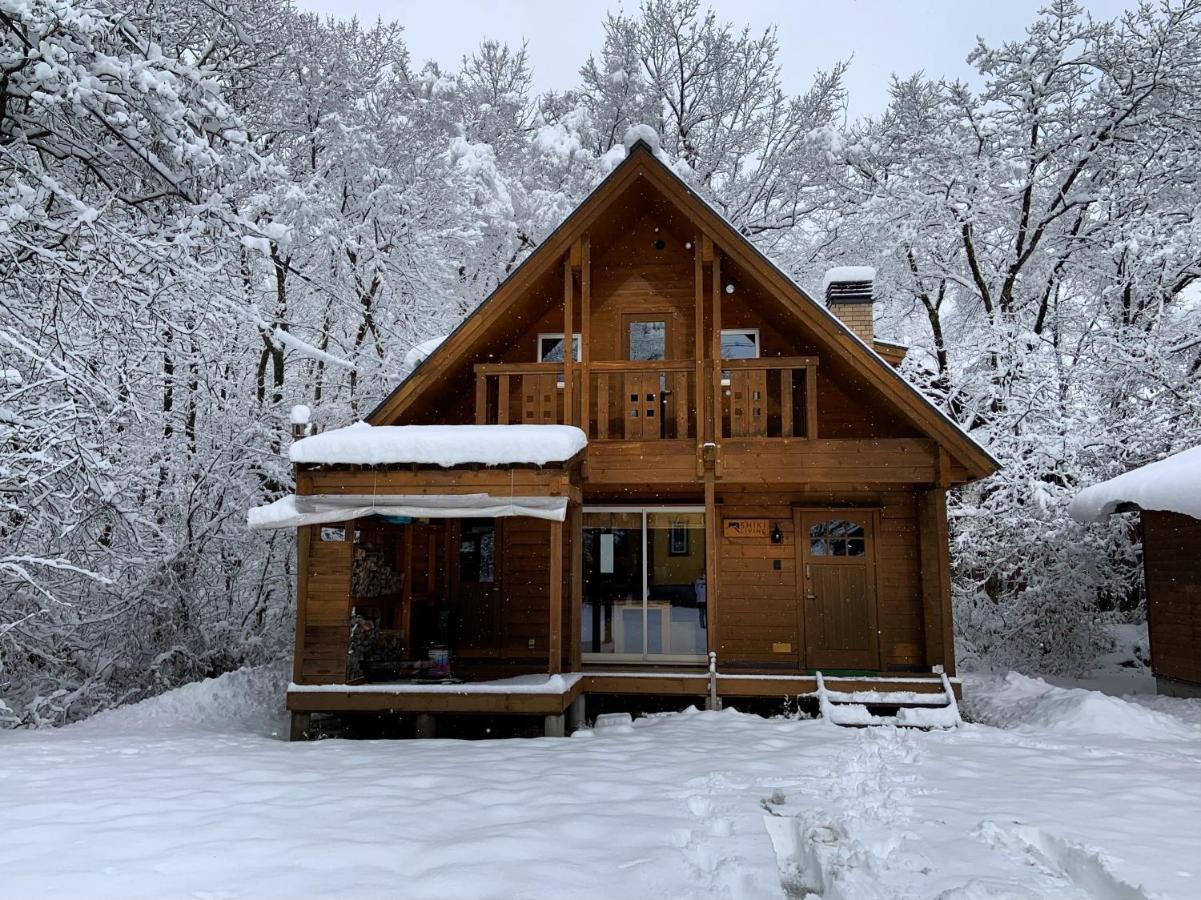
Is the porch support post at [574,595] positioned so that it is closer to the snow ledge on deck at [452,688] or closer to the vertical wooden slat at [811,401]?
the snow ledge on deck at [452,688]

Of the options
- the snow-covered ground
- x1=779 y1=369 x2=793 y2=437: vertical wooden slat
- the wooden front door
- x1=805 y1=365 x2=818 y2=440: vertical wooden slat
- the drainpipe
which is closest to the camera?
the snow-covered ground

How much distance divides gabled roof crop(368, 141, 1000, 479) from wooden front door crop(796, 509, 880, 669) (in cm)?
198

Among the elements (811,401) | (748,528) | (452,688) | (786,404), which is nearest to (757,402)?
(786,404)

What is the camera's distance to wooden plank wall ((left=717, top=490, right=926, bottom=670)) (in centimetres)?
1134

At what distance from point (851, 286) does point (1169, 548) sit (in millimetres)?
5553

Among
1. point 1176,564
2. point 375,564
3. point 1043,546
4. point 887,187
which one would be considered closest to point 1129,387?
point 1043,546

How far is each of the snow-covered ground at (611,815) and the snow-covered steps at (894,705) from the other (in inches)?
22.9

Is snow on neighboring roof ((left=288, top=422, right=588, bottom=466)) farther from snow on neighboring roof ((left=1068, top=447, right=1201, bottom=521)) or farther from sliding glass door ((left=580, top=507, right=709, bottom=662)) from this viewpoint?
snow on neighboring roof ((left=1068, top=447, right=1201, bottom=521))

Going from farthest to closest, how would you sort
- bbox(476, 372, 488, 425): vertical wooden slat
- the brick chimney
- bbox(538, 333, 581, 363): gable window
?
the brick chimney < bbox(538, 333, 581, 363): gable window < bbox(476, 372, 488, 425): vertical wooden slat

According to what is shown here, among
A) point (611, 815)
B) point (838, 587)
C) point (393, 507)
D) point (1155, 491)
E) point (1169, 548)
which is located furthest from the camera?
point (838, 587)

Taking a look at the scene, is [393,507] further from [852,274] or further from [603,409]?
[852,274]

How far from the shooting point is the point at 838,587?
11.5 m

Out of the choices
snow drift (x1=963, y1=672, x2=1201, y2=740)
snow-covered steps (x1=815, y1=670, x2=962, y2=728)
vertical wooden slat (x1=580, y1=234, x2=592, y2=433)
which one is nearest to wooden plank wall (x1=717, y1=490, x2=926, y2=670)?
snow drift (x1=963, y1=672, x2=1201, y2=740)

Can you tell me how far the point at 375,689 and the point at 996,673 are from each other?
9.64m
